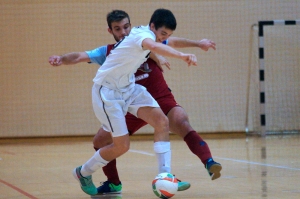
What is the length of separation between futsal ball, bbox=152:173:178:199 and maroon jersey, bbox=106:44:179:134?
3.02 feet

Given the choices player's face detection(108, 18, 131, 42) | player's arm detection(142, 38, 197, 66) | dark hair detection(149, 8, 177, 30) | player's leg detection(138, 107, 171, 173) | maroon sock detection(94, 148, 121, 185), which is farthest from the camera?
player's face detection(108, 18, 131, 42)

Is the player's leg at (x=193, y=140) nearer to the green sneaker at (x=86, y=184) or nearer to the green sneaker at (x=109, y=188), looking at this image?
the green sneaker at (x=109, y=188)

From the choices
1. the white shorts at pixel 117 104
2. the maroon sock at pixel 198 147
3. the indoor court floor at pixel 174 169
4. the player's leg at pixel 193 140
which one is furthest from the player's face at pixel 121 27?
the indoor court floor at pixel 174 169

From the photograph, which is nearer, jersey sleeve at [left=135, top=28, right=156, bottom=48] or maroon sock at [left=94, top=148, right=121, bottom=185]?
jersey sleeve at [left=135, top=28, right=156, bottom=48]

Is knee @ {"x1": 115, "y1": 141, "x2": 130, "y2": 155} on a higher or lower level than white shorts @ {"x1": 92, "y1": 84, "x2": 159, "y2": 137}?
lower

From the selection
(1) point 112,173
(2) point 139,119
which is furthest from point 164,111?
(1) point 112,173

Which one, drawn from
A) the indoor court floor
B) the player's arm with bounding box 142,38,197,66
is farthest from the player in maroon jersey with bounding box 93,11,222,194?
the player's arm with bounding box 142,38,197,66

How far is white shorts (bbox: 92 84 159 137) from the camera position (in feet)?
14.0

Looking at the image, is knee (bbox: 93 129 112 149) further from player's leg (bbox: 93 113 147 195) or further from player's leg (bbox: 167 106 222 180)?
player's leg (bbox: 167 106 222 180)

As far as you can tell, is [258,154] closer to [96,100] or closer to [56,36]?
[96,100]

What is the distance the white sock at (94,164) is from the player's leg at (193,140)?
71cm

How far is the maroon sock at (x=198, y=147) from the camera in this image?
14.5 ft

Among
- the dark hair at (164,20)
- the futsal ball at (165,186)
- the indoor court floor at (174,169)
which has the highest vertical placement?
the dark hair at (164,20)

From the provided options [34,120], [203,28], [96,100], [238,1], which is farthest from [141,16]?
[96,100]
